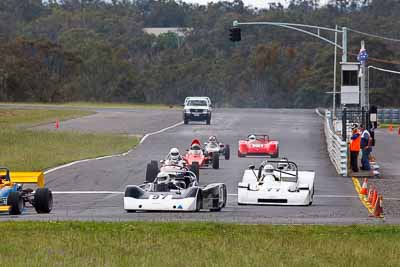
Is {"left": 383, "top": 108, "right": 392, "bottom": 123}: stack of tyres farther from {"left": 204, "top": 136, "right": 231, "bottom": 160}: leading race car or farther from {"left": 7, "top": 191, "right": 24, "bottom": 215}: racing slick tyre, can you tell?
{"left": 7, "top": 191, "right": 24, "bottom": 215}: racing slick tyre

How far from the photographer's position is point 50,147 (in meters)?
47.0

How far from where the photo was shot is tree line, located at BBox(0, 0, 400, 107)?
116562 millimetres

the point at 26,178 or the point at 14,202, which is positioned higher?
the point at 26,178

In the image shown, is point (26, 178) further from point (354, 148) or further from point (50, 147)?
point (50, 147)

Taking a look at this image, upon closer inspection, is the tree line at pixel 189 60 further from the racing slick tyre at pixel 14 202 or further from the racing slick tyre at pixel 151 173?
the racing slick tyre at pixel 14 202

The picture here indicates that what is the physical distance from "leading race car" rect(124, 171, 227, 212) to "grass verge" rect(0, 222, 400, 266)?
11.3 ft

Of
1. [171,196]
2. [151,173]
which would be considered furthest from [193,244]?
[151,173]

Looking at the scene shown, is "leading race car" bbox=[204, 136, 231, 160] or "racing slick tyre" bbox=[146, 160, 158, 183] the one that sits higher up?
"racing slick tyre" bbox=[146, 160, 158, 183]

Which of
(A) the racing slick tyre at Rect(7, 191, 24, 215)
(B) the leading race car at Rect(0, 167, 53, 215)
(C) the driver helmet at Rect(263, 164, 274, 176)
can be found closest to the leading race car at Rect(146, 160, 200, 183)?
(C) the driver helmet at Rect(263, 164, 274, 176)

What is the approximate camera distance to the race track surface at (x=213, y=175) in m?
20.7

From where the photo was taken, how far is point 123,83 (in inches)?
5030

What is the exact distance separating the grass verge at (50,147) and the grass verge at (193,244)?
63.8 ft

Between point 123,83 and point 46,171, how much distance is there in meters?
93.0

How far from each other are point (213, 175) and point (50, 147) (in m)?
15.4
